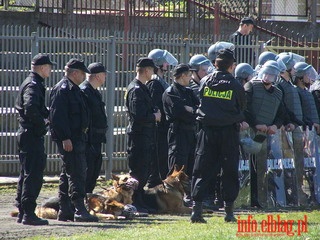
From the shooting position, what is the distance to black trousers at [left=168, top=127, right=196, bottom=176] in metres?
13.8

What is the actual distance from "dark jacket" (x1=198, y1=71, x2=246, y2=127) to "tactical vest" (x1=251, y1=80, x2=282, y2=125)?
91.8 inches

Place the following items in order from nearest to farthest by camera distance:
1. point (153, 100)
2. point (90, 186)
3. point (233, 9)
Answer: point (90, 186) < point (153, 100) < point (233, 9)

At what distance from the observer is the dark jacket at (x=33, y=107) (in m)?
11.5

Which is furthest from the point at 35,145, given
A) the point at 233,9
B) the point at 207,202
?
the point at 233,9

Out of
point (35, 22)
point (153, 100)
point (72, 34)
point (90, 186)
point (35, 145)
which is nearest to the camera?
point (35, 145)

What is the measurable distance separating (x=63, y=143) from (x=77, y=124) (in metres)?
0.31

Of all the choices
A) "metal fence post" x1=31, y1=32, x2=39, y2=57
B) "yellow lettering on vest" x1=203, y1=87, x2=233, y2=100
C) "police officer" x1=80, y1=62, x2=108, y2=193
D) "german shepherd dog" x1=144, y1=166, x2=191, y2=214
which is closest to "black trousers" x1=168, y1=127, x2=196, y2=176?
"german shepherd dog" x1=144, y1=166, x2=191, y2=214

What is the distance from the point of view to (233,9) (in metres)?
25.8

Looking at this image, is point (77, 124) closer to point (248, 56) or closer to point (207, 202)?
point (207, 202)

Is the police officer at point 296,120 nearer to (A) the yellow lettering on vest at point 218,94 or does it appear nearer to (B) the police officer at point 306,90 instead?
(B) the police officer at point 306,90

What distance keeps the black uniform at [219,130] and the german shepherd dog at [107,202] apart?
1.19m

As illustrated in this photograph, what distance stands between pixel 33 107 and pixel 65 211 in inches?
60.9

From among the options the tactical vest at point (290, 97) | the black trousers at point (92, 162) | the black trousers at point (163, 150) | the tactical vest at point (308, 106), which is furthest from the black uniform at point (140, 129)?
the tactical vest at point (308, 106)

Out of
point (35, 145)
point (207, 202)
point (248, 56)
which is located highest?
point (248, 56)
